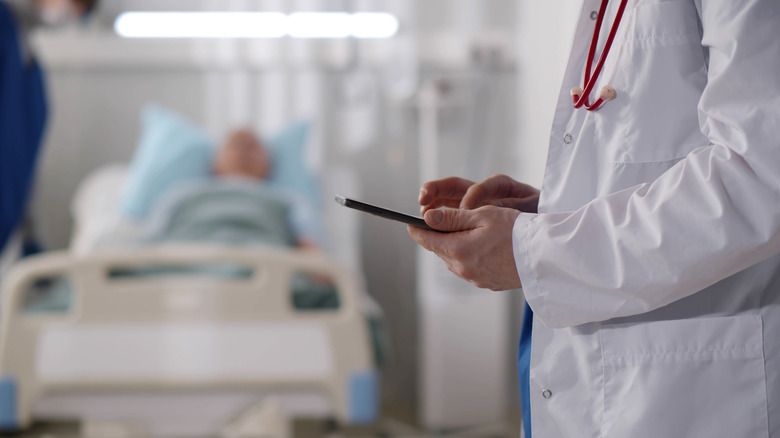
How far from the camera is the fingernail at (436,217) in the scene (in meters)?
0.66

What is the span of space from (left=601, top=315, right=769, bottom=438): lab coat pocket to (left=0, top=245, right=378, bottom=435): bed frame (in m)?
0.95

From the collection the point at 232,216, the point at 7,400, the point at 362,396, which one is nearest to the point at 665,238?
the point at 362,396

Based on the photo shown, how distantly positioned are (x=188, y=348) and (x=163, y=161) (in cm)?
117

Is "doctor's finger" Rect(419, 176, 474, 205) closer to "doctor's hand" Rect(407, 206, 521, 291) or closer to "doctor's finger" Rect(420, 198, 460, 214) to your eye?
"doctor's finger" Rect(420, 198, 460, 214)

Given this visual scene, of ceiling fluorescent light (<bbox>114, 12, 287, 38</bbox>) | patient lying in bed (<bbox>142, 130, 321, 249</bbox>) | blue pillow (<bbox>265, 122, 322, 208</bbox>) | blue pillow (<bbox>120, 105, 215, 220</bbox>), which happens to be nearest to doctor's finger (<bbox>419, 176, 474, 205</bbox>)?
patient lying in bed (<bbox>142, 130, 321, 249</bbox>)

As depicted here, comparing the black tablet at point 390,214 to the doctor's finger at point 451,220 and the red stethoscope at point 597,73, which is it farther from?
the red stethoscope at point 597,73

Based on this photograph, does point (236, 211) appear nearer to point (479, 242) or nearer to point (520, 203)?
point (520, 203)

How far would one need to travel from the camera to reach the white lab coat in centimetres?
58

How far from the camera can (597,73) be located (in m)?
0.72

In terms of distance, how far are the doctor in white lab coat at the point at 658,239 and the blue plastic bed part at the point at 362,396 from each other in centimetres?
85

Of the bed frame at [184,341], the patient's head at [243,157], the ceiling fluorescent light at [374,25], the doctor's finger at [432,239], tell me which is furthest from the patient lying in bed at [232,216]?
the doctor's finger at [432,239]

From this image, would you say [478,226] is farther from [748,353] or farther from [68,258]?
[68,258]

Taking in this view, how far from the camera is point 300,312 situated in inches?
64.9

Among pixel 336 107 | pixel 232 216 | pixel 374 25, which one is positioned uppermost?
pixel 374 25
